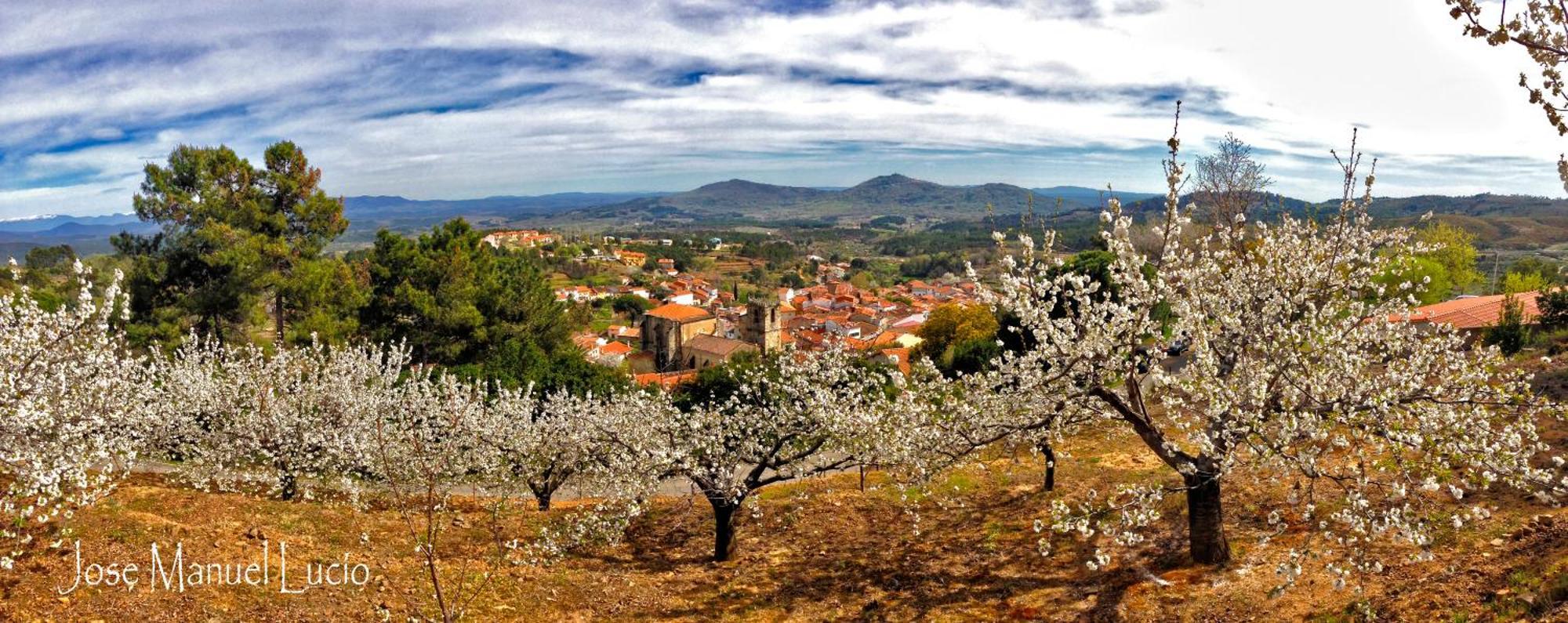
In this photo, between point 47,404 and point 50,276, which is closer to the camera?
point 47,404

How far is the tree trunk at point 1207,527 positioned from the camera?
10555 millimetres

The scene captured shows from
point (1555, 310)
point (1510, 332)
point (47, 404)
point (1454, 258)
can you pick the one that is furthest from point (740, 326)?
point (47, 404)

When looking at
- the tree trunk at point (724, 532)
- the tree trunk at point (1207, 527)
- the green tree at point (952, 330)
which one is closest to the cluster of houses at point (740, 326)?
the green tree at point (952, 330)

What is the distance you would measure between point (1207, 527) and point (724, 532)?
7.97 metres

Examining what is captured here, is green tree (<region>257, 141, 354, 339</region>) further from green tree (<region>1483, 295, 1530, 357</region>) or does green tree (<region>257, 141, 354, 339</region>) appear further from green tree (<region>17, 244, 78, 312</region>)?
green tree (<region>1483, 295, 1530, 357</region>)

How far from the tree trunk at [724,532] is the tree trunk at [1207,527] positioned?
290 inches

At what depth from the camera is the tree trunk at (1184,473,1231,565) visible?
10.6 m

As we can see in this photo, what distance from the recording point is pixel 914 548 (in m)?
13.7

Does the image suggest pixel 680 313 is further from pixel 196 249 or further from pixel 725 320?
pixel 196 249

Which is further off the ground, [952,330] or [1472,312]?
[1472,312]

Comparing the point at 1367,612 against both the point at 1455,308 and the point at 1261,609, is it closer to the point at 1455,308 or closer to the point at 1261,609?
the point at 1261,609

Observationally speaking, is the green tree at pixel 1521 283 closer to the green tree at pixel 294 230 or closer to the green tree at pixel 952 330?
the green tree at pixel 952 330

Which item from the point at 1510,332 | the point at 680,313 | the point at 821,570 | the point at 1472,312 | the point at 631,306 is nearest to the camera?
the point at 821,570

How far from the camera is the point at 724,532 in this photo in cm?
1380
